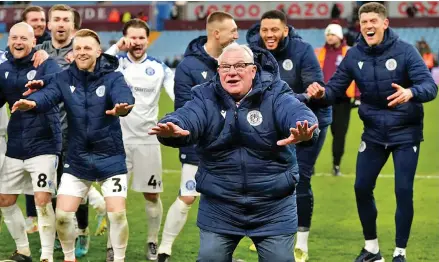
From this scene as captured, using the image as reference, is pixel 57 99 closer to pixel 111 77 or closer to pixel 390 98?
pixel 111 77

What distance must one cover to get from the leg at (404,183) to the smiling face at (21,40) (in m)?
3.50

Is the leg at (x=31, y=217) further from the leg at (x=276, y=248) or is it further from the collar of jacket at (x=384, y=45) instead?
the leg at (x=276, y=248)

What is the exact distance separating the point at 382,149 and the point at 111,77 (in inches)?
102

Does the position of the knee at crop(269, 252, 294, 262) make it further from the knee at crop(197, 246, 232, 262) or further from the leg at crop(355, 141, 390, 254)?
the leg at crop(355, 141, 390, 254)

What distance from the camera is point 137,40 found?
902 cm

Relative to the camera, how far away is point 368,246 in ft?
28.6

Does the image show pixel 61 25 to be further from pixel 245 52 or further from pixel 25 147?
pixel 245 52

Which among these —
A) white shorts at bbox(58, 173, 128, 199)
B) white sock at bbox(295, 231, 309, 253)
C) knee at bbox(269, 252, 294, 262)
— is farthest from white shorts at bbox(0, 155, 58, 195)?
knee at bbox(269, 252, 294, 262)

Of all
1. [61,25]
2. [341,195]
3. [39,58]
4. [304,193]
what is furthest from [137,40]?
[341,195]

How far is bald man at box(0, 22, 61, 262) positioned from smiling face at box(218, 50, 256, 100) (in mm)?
Result: 2662

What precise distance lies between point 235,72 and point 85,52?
2.16 metres

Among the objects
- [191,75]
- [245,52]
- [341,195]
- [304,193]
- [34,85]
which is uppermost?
[245,52]

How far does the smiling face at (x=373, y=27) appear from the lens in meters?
8.33

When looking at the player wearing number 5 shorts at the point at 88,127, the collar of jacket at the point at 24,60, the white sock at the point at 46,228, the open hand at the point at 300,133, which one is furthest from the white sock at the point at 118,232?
the open hand at the point at 300,133
